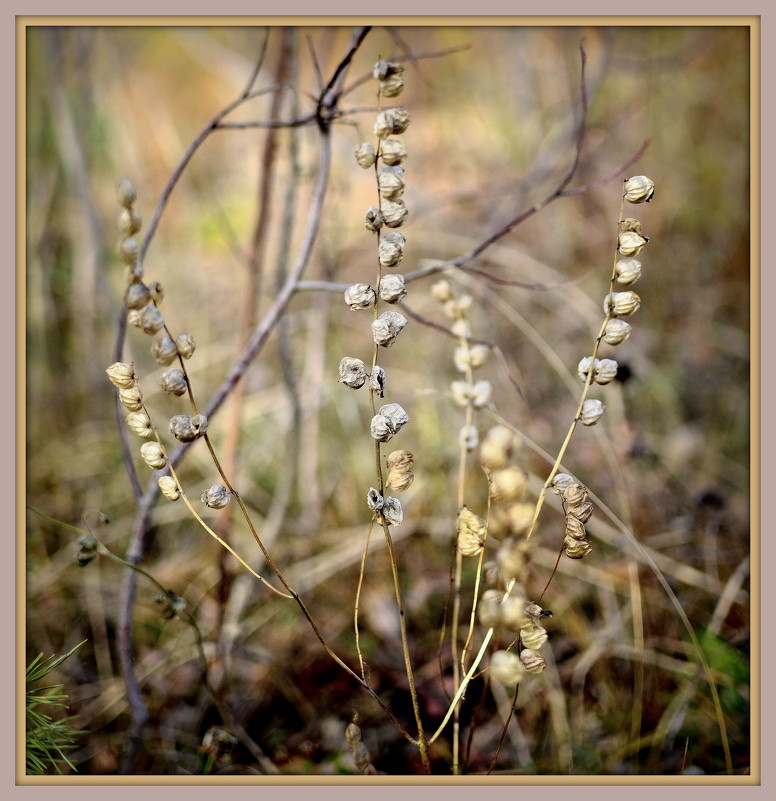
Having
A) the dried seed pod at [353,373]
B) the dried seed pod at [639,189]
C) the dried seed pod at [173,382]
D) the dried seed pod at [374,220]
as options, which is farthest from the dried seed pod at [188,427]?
the dried seed pod at [639,189]

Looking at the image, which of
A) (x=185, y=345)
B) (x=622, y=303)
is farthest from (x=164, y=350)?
(x=622, y=303)

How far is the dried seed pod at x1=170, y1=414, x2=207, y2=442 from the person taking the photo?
0.61 metres

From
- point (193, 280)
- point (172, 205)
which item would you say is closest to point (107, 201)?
point (172, 205)

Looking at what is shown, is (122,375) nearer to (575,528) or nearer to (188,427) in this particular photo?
(188,427)

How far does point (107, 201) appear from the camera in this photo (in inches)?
95.7

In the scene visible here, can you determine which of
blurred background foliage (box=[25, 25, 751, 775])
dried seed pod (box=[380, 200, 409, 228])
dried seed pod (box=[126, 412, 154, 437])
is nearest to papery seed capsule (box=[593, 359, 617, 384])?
dried seed pod (box=[380, 200, 409, 228])

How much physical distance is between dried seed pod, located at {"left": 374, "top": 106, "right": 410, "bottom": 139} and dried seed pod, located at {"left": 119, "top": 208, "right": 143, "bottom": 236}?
25 cm

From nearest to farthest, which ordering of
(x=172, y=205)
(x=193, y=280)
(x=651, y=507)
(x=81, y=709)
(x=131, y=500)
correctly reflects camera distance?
(x=81, y=709) < (x=651, y=507) < (x=131, y=500) < (x=193, y=280) < (x=172, y=205)

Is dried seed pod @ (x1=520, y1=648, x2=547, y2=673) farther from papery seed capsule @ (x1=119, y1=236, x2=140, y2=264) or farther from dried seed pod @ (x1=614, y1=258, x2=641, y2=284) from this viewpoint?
papery seed capsule @ (x1=119, y1=236, x2=140, y2=264)

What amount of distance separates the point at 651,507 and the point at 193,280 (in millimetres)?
1644

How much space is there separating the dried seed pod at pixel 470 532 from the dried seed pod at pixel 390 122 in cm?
37

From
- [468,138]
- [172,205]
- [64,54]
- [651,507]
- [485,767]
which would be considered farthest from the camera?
[172,205]

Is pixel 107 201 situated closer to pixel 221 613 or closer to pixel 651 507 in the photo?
pixel 221 613

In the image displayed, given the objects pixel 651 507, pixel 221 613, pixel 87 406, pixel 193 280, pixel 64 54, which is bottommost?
pixel 221 613
